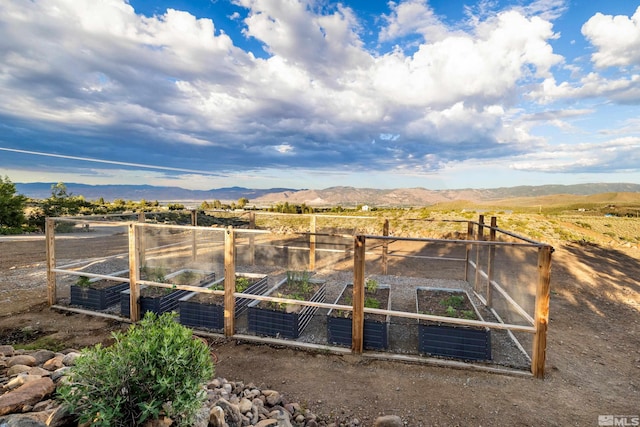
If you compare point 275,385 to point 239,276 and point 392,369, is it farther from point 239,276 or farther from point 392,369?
point 239,276

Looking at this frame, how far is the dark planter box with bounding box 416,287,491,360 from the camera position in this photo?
4285 mm

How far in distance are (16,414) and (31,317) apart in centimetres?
469

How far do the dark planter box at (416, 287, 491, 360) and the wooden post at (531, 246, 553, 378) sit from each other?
0.54 m

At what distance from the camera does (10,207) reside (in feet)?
53.0

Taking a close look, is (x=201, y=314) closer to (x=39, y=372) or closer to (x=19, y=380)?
(x=39, y=372)

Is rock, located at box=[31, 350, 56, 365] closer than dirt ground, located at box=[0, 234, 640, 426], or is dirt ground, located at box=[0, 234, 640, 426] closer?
dirt ground, located at box=[0, 234, 640, 426]

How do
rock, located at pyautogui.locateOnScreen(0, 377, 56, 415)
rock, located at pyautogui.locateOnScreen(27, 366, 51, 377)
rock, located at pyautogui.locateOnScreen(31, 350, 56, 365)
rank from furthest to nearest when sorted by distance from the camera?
rock, located at pyautogui.locateOnScreen(31, 350, 56, 365) → rock, located at pyautogui.locateOnScreen(27, 366, 51, 377) → rock, located at pyautogui.locateOnScreen(0, 377, 56, 415)

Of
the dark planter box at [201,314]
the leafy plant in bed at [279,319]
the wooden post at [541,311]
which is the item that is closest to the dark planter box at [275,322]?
the leafy plant in bed at [279,319]

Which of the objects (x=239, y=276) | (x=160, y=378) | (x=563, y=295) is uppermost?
(x=160, y=378)

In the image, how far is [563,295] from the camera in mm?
7625

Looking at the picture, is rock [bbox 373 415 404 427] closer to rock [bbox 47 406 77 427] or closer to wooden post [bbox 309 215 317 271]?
rock [bbox 47 406 77 427]

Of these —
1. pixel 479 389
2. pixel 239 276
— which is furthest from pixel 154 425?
pixel 239 276

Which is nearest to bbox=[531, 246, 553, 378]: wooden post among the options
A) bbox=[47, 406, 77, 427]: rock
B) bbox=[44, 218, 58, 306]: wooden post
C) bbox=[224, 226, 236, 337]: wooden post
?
bbox=[224, 226, 236, 337]: wooden post

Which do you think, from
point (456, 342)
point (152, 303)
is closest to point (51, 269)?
point (152, 303)
